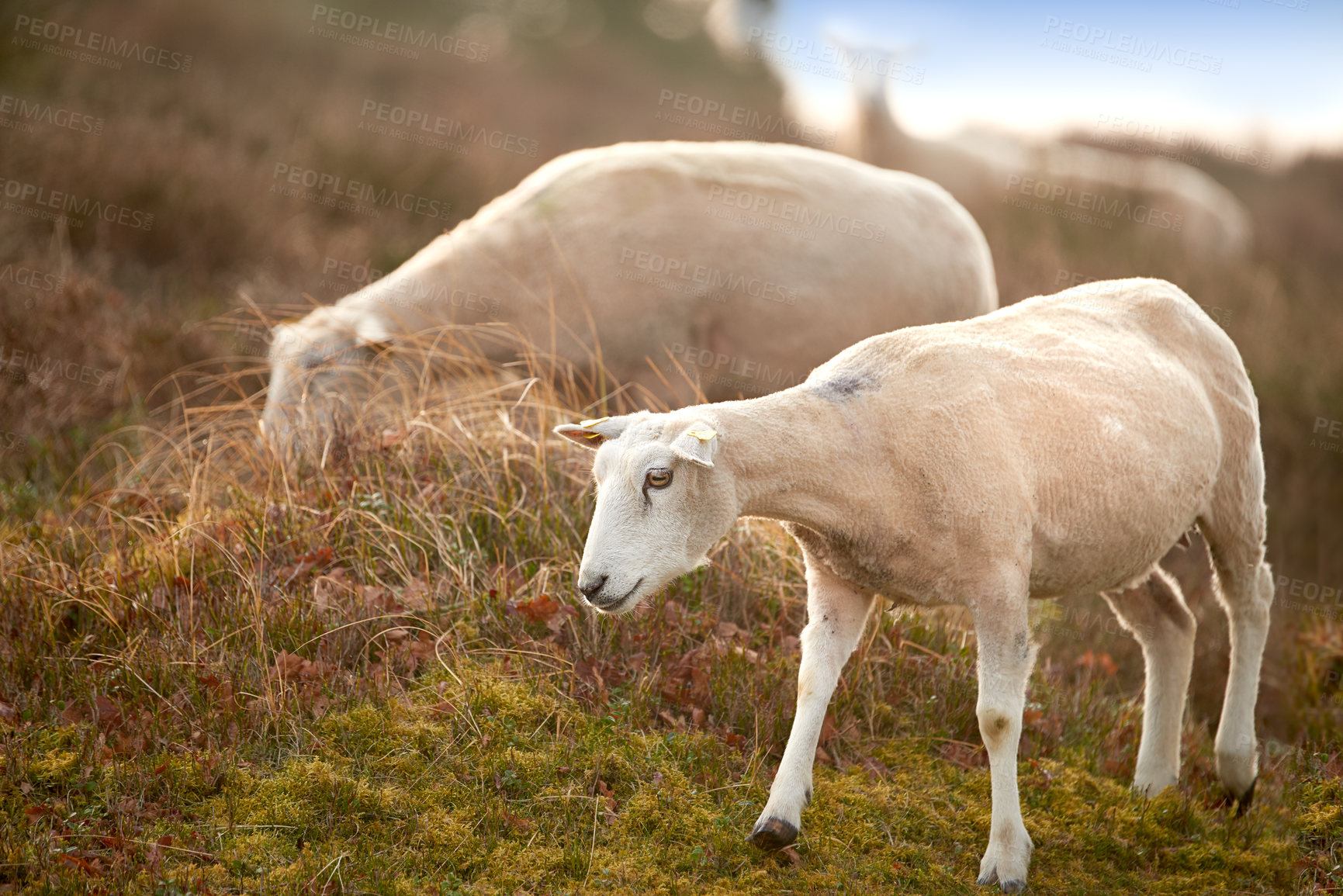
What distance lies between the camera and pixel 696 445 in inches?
110

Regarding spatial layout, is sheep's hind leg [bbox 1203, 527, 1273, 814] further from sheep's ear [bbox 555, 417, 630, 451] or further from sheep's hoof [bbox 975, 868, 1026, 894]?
sheep's ear [bbox 555, 417, 630, 451]

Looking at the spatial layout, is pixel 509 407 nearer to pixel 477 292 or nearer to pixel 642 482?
pixel 477 292

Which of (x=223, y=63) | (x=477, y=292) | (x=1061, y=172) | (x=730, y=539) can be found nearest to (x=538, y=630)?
(x=730, y=539)

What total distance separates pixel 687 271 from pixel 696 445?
3423 millimetres

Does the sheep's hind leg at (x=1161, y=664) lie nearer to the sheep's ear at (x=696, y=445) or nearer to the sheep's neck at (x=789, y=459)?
the sheep's neck at (x=789, y=459)

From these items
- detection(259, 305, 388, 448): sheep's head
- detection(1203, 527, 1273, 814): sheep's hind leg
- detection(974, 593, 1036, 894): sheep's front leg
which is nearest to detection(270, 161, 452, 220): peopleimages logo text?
detection(259, 305, 388, 448): sheep's head

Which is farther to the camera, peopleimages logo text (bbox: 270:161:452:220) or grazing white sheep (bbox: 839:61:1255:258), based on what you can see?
grazing white sheep (bbox: 839:61:1255:258)

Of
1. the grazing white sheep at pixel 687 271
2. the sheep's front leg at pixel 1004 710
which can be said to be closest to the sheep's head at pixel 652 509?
the sheep's front leg at pixel 1004 710

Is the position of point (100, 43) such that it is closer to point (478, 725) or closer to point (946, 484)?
point (478, 725)

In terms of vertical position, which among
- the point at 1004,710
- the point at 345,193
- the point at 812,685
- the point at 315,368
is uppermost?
the point at 1004,710

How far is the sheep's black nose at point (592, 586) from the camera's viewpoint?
2783 millimetres

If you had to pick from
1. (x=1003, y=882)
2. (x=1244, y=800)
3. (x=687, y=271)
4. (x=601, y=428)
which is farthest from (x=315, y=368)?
(x=1244, y=800)

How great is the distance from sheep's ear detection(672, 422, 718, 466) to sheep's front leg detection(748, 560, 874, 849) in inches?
32.0

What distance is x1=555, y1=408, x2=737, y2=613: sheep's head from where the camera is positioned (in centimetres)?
279
